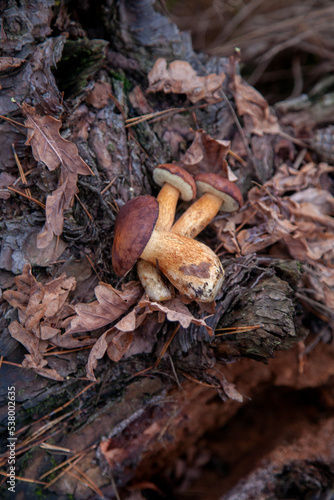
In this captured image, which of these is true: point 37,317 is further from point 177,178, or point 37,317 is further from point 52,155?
point 177,178

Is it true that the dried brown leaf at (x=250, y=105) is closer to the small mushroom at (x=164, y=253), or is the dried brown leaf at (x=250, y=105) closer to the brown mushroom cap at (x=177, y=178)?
the brown mushroom cap at (x=177, y=178)

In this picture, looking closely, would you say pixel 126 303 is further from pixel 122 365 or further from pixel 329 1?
pixel 329 1

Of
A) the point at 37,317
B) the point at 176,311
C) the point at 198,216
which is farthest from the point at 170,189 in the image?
the point at 37,317

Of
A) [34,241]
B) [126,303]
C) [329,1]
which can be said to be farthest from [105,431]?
[329,1]

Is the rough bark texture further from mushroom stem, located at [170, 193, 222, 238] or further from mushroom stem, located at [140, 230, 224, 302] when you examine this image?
mushroom stem, located at [170, 193, 222, 238]

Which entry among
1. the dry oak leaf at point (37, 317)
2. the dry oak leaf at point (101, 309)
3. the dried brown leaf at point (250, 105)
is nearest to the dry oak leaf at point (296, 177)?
the dried brown leaf at point (250, 105)
